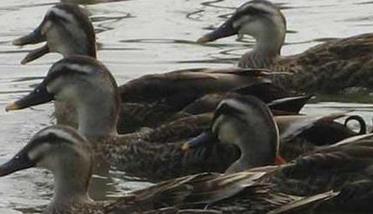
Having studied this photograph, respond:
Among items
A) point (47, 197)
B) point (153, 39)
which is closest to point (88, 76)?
point (47, 197)

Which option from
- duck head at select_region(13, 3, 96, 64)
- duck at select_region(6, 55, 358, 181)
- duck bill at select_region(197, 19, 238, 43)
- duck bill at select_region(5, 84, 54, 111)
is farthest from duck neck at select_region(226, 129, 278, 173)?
duck bill at select_region(197, 19, 238, 43)

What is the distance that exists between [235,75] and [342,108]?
107cm

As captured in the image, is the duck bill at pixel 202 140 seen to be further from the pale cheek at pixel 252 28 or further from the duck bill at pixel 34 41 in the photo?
the pale cheek at pixel 252 28

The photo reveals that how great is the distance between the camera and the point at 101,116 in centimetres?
1220

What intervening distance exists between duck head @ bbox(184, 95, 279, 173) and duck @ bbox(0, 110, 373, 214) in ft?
0.12

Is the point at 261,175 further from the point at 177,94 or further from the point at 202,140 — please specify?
the point at 177,94

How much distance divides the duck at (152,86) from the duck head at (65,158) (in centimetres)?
239

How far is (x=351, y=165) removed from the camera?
394 inches

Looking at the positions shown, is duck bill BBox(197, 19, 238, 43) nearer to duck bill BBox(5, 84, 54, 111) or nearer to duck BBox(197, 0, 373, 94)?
duck BBox(197, 0, 373, 94)

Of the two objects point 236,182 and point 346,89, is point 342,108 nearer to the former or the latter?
point 346,89

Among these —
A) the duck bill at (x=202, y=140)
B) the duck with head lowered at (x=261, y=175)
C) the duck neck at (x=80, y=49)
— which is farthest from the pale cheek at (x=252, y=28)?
the duck with head lowered at (x=261, y=175)

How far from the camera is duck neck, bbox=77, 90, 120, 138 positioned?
40.0ft

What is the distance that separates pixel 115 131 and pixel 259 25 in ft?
8.83

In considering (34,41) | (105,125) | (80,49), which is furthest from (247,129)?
(34,41)
